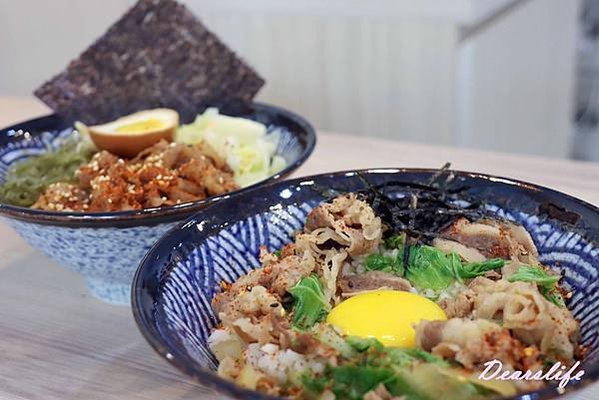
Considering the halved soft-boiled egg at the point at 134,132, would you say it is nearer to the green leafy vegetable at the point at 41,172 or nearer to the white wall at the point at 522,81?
the green leafy vegetable at the point at 41,172

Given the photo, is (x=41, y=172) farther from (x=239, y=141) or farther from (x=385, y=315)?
(x=385, y=315)

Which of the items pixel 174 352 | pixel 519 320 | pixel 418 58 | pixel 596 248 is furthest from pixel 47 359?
pixel 418 58

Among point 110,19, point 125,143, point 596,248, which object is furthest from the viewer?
point 110,19

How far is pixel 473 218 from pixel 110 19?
11.5 feet

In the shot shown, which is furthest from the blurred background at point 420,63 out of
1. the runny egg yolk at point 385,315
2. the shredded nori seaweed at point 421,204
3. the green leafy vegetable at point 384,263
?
the runny egg yolk at point 385,315

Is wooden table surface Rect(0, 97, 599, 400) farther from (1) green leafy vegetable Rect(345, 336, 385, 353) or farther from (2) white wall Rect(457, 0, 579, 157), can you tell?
(2) white wall Rect(457, 0, 579, 157)

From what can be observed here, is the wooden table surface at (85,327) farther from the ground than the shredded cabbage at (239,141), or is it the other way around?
the shredded cabbage at (239,141)

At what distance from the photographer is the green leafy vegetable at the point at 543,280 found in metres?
1.09

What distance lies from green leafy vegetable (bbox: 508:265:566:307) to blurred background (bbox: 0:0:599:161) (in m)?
2.06

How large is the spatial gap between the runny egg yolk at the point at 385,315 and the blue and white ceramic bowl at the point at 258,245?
0.19m

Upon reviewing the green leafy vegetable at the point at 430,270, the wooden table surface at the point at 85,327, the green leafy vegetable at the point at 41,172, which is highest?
the green leafy vegetable at the point at 430,270

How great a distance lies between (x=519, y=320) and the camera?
3.17 ft

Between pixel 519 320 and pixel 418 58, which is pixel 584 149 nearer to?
pixel 418 58

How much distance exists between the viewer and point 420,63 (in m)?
3.19
